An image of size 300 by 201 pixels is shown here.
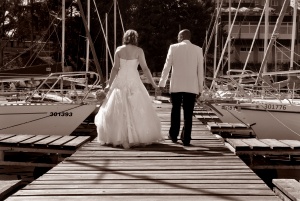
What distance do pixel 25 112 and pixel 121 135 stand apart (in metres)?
7.12

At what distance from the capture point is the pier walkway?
5789 mm

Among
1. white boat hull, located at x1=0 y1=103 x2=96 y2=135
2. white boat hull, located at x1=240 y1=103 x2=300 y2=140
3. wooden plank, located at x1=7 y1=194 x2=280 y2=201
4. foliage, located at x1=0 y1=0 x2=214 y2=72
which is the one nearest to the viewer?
wooden plank, located at x1=7 y1=194 x2=280 y2=201

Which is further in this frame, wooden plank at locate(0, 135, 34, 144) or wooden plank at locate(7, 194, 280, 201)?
wooden plank at locate(0, 135, 34, 144)

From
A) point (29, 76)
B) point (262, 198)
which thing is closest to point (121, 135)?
point (262, 198)

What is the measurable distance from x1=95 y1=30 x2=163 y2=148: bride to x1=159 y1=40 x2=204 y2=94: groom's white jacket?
1.77 ft

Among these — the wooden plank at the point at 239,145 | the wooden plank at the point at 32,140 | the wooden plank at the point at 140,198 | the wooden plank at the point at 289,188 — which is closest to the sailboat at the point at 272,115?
the wooden plank at the point at 239,145

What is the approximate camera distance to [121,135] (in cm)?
912

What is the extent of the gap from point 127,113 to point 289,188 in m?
3.64

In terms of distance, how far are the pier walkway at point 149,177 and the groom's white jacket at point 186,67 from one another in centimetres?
102

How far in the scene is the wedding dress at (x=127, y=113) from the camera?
908 centimetres

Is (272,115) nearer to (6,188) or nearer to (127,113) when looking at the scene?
(127,113)

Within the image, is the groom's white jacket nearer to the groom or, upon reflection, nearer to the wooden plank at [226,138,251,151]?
the groom

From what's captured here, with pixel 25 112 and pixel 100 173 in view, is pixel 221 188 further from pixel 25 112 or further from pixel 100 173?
pixel 25 112

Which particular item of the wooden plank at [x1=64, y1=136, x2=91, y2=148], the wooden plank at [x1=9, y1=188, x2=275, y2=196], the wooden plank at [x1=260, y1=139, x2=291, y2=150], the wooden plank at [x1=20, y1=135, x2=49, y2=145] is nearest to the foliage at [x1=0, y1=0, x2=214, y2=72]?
the wooden plank at [x1=20, y1=135, x2=49, y2=145]
